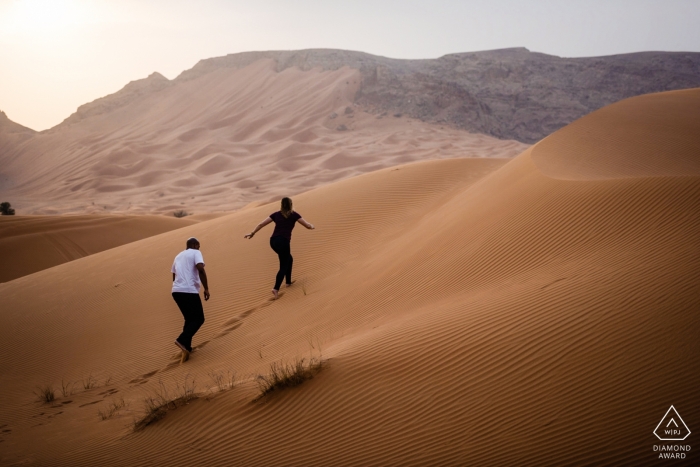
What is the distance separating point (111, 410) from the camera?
5.66 meters

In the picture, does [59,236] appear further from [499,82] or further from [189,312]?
[499,82]

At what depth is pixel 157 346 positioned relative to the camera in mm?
8016

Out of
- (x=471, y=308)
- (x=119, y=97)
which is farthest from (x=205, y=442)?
(x=119, y=97)

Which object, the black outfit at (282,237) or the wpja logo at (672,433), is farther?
the black outfit at (282,237)

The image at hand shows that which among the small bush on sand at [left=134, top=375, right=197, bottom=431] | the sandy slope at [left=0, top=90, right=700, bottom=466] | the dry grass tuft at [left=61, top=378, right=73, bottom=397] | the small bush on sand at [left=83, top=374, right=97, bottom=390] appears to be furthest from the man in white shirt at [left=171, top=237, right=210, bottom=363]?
the small bush on sand at [left=134, top=375, right=197, bottom=431]

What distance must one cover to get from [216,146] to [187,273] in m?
46.7

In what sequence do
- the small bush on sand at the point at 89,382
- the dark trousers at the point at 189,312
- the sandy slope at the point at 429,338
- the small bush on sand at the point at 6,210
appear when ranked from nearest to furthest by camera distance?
the sandy slope at the point at 429,338 < the small bush on sand at the point at 89,382 < the dark trousers at the point at 189,312 < the small bush on sand at the point at 6,210

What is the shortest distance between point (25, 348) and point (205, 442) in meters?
5.83

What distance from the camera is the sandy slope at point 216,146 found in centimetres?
3794

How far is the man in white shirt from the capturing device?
702cm

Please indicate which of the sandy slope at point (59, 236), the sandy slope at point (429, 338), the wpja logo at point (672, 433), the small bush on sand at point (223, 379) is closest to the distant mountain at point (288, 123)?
the sandy slope at point (59, 236)

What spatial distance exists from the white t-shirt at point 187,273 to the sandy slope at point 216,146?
880 inches

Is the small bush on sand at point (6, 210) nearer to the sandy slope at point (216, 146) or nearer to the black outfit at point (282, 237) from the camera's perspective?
the sandy slope at point (216, 146)

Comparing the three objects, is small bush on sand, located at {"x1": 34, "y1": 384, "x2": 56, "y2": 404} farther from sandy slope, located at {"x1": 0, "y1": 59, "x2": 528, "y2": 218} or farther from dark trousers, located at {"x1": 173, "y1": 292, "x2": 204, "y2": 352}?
sandy slope, located at {"x1": 0, "y1": 59, "x2": 528, "y2": 218}
